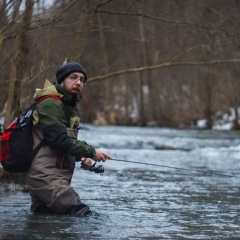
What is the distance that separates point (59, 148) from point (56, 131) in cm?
14

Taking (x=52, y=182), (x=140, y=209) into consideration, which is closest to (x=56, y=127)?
(x=52, y=182)

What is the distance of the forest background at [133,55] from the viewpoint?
894 cm

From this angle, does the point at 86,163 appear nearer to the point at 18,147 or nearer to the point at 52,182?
the point at 52,182

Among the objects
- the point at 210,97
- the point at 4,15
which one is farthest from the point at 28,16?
the point at 210,97

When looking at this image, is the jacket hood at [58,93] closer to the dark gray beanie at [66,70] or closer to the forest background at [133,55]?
the dark gray beanie at [66,70]

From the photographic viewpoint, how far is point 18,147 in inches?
234

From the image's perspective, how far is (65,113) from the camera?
6.05 metres

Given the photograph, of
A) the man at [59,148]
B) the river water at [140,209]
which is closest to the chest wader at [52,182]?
the man at [59,148]

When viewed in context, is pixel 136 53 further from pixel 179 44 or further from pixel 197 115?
pixel 179 44

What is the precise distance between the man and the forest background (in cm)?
137

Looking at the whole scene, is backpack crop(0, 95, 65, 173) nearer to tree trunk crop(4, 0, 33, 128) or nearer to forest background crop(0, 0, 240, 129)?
forest background crop(0, 0, 240, 129)

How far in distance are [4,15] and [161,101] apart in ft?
123

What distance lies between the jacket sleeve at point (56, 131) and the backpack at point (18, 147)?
111mm

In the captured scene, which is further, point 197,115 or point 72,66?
point 197,115
